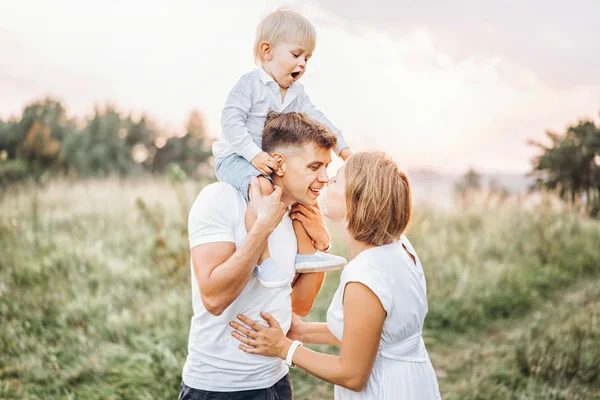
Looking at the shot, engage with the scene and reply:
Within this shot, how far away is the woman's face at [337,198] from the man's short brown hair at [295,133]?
237mm

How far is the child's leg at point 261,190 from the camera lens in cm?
244

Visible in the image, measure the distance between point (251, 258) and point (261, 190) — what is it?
418 millimetres

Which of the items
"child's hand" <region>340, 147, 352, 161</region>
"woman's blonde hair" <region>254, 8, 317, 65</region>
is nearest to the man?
"child's hand" <region>340, 147, 352, 161</region>

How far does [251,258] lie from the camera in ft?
7.29

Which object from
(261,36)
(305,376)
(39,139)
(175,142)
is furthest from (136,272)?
(175,142)

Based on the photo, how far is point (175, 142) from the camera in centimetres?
2819

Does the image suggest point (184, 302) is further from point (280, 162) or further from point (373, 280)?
point (373, 280)

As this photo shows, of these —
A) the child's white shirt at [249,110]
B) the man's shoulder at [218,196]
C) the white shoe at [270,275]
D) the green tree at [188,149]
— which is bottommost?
the white shoe at [270,275]

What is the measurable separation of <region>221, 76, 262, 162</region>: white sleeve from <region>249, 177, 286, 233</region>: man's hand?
219mm

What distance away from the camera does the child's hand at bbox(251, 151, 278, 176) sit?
2.61 metres

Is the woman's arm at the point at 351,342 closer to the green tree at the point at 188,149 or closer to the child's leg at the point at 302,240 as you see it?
the child's leg at the point at 302,240

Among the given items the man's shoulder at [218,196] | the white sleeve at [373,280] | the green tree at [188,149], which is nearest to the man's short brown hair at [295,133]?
the man's shoulder at [218,196]

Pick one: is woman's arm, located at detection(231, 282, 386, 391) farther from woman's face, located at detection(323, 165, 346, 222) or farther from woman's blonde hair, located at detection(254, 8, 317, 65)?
woman's blonde hair, located at detection(254, 8, 317, 65)

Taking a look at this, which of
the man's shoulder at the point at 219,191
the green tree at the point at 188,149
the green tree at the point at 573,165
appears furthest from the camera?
the green tree at the point at 188,149
